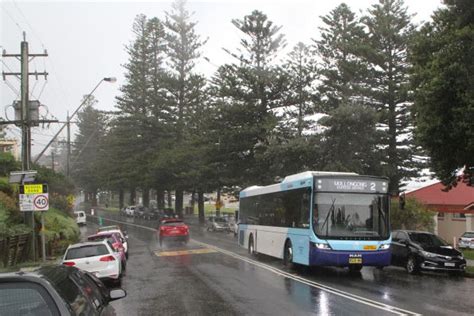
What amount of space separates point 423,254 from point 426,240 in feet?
5.63

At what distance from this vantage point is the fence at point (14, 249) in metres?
19.3

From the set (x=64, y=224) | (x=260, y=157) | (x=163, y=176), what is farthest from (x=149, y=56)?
(x=64, y=224)

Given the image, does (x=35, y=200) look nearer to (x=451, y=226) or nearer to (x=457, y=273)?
(x=457, y=273)

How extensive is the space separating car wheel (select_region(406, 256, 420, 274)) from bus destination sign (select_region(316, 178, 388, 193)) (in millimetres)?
2977

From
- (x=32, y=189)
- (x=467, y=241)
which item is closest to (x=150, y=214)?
(x=467, y=241)

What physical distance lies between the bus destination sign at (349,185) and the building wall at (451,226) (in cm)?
2737

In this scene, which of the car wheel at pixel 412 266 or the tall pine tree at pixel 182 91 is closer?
the car wheel at pixel 412 266


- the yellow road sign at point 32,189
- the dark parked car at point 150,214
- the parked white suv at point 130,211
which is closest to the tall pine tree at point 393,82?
the yellow road sign at point 32,189

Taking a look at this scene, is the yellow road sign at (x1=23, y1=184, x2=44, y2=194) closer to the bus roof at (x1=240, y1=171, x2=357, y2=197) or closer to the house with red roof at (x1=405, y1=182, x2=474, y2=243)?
the bus roof at (x1=240, y1=171, x2=357, y2=197)

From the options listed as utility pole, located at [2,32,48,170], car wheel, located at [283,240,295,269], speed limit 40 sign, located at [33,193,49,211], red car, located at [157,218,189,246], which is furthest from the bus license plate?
red car, located at [157,218,189,246]

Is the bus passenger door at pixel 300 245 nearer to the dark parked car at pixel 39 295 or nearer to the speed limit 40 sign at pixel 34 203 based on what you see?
the speed limit 40 sign at pixel 34 203

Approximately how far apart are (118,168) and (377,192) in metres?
68.6

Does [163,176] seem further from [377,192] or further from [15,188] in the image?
[377,192]

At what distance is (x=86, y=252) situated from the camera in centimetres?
1602
